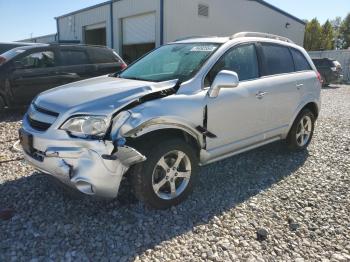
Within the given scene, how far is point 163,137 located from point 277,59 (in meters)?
2.36

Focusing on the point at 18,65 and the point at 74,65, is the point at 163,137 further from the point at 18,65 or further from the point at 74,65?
the point at 74,65

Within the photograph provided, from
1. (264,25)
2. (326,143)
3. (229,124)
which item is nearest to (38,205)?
(229,124)

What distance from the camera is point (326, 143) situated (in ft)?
19.5

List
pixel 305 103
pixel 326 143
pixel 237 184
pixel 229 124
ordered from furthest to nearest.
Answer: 1. pixel 326 143
2. pixel 305 103
3. pixel 237 184
4. pixel 229 124

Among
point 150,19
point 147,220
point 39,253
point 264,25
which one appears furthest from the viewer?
point 264,25

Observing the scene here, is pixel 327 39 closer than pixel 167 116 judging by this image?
No

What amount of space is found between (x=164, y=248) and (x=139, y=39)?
54.8 feet

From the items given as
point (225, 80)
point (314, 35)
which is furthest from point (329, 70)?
point (314, 35)

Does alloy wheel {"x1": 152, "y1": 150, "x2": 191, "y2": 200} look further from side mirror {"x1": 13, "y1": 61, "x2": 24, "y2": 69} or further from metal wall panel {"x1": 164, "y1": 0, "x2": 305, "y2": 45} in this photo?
metal wall panel {"x1": 164, "y1": 0, "x2": 305, "y2": 45}

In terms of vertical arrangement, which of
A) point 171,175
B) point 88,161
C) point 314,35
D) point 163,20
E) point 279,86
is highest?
point 314,35

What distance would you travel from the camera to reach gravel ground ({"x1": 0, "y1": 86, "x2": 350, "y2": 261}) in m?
2.74

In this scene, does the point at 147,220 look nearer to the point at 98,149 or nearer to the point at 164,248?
the point at 164,248

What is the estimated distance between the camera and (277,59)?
464cm

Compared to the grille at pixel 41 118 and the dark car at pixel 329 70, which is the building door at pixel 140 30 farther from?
the grille at pixel 41 118
